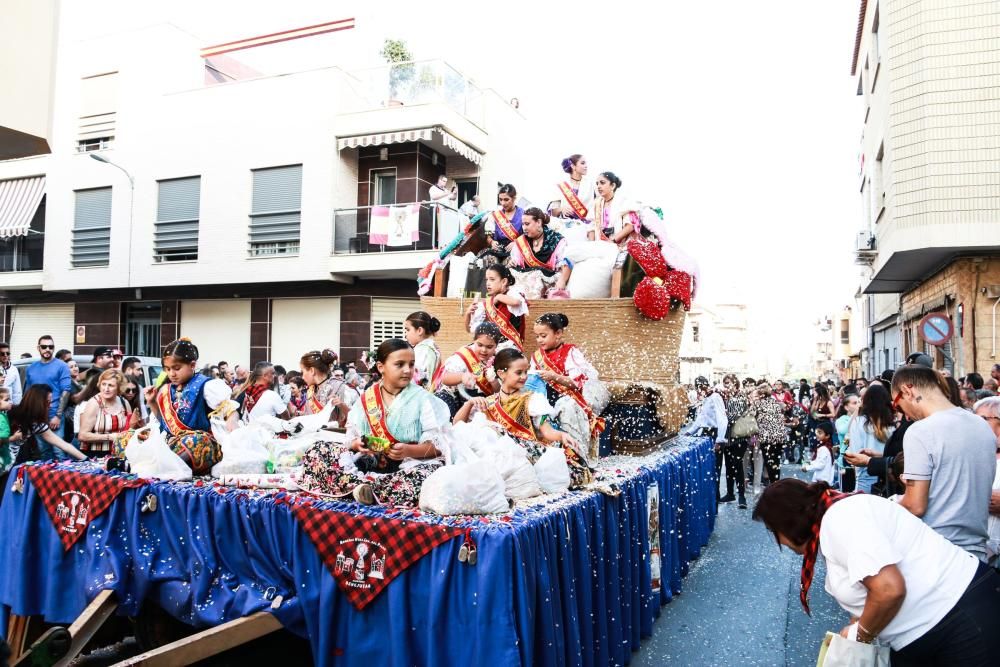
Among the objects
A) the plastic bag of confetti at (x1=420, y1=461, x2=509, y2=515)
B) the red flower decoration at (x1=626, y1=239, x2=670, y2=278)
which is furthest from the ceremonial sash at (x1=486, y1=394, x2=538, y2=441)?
the red flower decoration at (x1=626, y1=239, x2=670, y2=278)

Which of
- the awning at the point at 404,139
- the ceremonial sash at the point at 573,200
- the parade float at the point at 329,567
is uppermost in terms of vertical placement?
the awning at the point at 404,139

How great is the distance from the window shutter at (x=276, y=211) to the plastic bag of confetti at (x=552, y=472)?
14.8 metres

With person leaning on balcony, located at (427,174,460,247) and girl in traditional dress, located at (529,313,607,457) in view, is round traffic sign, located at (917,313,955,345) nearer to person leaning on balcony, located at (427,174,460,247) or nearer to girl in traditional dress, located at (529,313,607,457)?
girl in traditional dress, located at (529,313,607,457)

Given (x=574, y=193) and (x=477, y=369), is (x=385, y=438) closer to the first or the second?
(x=477, y=369)

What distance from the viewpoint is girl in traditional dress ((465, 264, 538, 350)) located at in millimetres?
5535

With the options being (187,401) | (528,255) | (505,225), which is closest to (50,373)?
(187,401)

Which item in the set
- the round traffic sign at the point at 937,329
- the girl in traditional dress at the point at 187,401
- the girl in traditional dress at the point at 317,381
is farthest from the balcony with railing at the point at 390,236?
the girl in traditional dress at the point at 187,401

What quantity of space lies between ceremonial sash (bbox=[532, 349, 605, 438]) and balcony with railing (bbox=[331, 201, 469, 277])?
11.1m

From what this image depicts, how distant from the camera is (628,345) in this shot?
18.9 ft

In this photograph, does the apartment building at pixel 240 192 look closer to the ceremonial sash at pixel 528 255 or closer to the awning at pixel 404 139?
the awning at pixel 404 139

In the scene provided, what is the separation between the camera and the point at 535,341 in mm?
6078

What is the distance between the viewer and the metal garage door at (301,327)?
17.8 meters

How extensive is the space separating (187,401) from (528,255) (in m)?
3.20

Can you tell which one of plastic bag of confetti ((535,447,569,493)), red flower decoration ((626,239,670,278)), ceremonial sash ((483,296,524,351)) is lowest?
plastic bag of confetti ((535,447,569,493))
